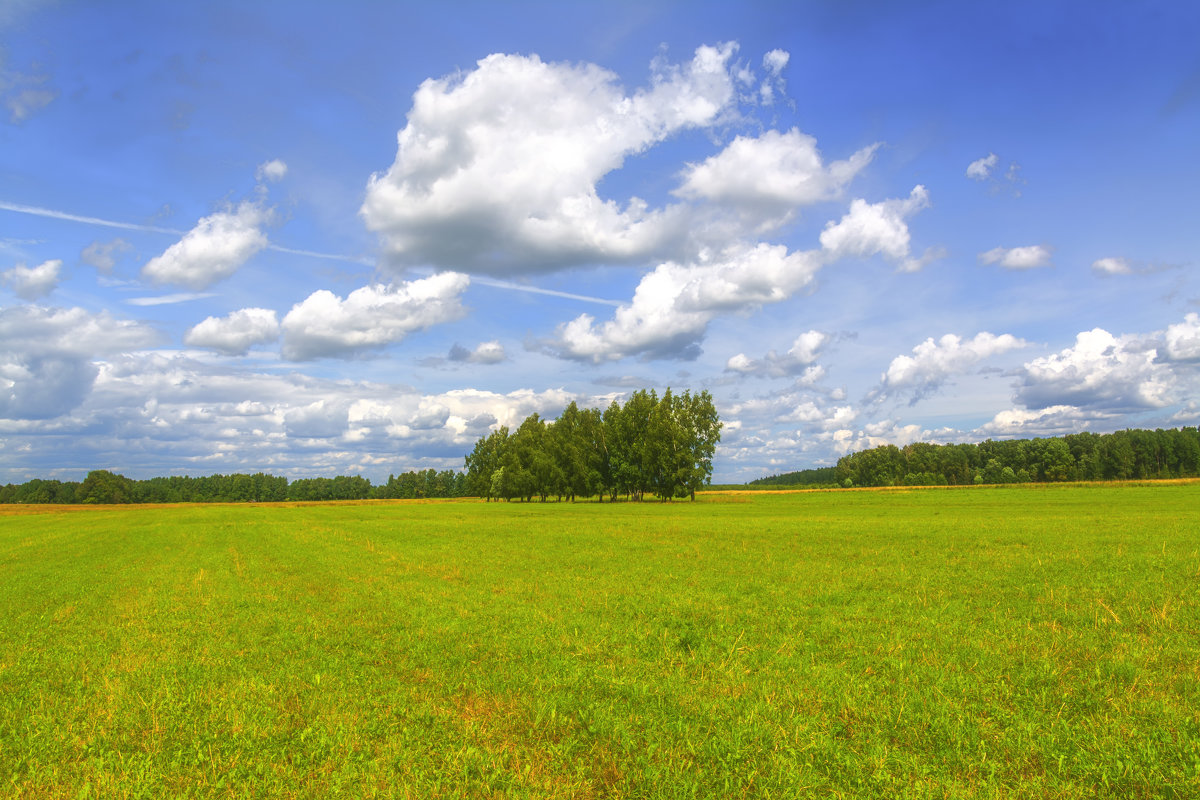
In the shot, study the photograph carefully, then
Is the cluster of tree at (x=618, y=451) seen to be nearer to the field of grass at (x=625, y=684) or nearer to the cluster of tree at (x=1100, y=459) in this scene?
the field of grass at (x=625, y=684)

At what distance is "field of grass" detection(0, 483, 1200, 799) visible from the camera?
7.30 m

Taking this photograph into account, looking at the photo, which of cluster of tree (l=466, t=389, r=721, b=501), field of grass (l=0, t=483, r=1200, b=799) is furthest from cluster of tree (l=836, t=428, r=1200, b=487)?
field of grass (l=0, t=483, r=1200, b=799)

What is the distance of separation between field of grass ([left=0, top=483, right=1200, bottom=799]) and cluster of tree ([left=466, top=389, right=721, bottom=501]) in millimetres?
71485

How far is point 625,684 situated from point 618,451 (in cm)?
9472

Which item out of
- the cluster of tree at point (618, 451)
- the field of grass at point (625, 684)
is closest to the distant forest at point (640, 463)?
the cluster of tree at point (618, 451)

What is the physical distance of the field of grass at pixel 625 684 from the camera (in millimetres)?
7301

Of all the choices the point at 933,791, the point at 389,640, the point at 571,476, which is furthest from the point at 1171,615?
the point at 571,476

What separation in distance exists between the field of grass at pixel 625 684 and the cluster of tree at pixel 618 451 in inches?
2814

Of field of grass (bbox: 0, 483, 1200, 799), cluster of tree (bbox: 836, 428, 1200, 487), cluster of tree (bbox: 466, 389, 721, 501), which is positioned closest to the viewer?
field of grass (bbox: 0, 483, 1200, 799)

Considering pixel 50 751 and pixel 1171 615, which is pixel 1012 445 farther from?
pixel 50 751

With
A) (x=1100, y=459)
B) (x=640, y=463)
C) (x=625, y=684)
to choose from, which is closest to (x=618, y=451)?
(x=640, y=463)

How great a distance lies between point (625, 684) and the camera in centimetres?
1017

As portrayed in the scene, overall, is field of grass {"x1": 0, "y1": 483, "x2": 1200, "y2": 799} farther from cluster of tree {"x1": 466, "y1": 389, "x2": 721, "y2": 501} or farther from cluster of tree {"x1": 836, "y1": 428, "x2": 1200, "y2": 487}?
cluster of tree {"x1": 836, "y1": 428, "x2": 1200, "y2": 487}

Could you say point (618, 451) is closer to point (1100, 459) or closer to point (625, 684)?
point (625, 684)
